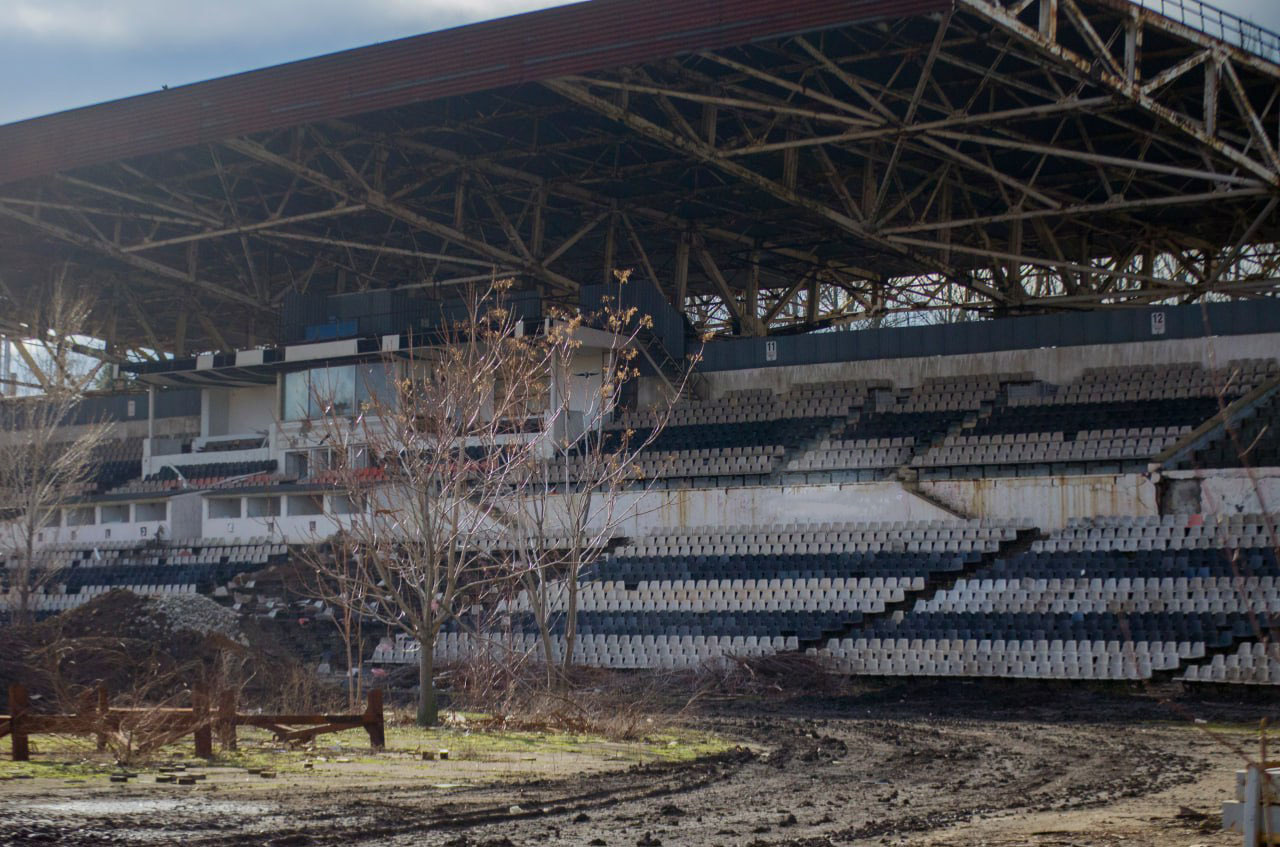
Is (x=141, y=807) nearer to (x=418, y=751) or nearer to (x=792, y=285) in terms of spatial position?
(x=418, y=751)

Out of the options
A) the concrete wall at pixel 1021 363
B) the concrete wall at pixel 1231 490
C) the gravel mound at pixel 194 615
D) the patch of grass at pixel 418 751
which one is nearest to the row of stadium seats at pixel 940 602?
the concrete wall at pixel 1231 490

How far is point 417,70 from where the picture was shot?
3859 cm

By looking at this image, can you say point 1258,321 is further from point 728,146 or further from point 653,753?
point 653,753

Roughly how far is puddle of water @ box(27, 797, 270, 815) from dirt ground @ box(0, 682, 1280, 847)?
2 cm

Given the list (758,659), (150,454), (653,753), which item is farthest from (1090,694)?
(150,454)

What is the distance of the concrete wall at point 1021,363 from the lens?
1535 inches

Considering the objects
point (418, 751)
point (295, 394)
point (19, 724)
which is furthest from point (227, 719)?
point (295, 394)

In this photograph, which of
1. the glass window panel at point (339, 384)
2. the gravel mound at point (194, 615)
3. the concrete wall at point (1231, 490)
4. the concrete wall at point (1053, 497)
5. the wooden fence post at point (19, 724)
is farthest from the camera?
the glass window panel at point (339, 384)

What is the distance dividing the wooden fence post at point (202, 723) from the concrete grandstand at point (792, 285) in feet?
29.2

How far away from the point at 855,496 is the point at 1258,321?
36.6 ft

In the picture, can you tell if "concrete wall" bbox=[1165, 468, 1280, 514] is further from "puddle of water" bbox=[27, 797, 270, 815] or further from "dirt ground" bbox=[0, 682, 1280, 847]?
"puddle of water" bbox=[27, 797, 270, 815]

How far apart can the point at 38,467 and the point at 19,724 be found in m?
27.5

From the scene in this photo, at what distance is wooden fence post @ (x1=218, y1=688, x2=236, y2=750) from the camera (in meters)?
17.0

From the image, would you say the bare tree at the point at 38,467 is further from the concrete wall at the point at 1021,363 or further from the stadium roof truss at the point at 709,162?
the concrete wall at the point at 1021,363
